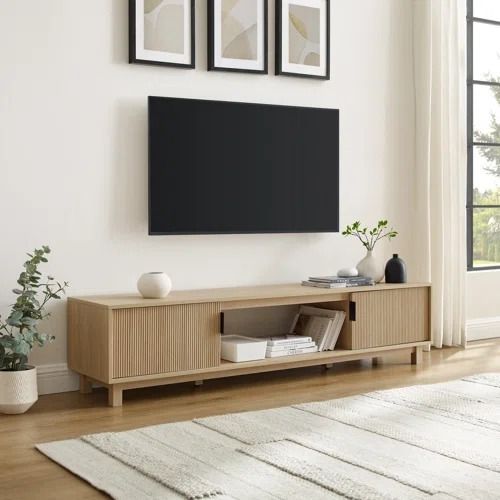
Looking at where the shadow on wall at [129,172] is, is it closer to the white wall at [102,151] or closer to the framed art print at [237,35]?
the white wall at [102,151]

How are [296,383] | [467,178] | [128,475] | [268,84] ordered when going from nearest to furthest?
[128,475], [296,383], [268,84], [467,178]

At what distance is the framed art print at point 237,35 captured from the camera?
5109mm

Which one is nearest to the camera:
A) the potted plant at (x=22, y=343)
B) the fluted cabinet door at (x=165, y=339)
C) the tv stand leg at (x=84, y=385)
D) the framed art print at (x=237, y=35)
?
the potted plant at (x=22, y=343)

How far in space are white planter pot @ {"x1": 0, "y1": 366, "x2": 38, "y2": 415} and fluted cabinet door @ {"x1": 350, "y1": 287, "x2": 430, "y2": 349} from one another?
187 centimetres

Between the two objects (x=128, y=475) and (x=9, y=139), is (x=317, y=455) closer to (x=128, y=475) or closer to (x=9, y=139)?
(x=128, y=475)

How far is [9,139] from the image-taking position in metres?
4.53

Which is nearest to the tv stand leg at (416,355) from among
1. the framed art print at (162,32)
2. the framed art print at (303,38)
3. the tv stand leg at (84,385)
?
the framed art print at (303,38)

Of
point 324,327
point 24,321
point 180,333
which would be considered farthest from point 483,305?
point 24,321

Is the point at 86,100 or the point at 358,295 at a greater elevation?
the point at 86,100

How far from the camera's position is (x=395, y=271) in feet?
17.9

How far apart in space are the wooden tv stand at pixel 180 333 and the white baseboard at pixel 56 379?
6 cm

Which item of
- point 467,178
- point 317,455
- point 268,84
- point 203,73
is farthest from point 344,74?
point 317,455

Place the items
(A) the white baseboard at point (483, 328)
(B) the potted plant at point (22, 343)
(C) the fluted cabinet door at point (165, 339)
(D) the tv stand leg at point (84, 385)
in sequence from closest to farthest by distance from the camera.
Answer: (B) the potted plant at point (22, 343) → (C) the fluted cabinet door at point (165, 339) → (D) the tv stand leg at point (84, 385) → (A) the white baseboard at point (483, 328)

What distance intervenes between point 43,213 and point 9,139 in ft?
1.32
